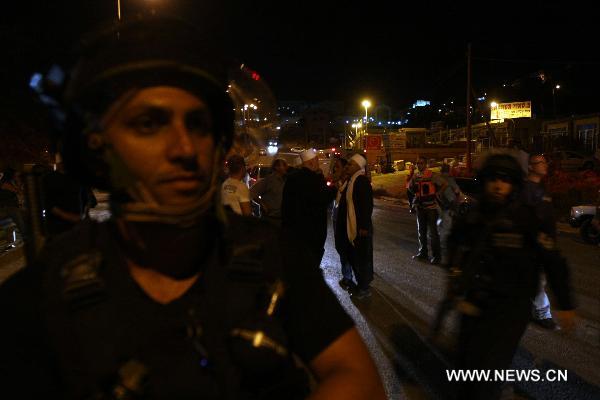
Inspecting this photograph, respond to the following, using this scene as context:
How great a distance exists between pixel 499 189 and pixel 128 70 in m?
3.00

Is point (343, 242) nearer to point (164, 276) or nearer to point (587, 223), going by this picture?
point (164, 276)

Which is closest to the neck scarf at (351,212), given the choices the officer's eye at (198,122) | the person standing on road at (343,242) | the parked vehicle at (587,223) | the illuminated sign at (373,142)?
the person standing on road at (343,242)

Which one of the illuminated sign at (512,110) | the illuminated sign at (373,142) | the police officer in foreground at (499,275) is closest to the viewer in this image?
the police officer in foreground at (499,275)

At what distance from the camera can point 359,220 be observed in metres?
6.93

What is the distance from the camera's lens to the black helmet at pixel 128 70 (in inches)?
48.4

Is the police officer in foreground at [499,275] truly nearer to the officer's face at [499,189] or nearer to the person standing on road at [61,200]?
the officer's face at [499,189]

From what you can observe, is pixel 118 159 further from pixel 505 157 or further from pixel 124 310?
pixel 505 157

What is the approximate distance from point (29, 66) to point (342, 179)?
20.3 feet

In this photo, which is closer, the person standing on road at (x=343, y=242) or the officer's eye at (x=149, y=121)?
the officer's eye at (x=149, y=121)

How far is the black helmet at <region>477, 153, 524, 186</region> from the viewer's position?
11.8 ft

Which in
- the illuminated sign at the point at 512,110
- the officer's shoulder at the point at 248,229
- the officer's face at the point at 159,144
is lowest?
the officer's shoulder at the point at 248,229

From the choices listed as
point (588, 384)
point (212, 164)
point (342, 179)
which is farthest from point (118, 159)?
point (342, 179)

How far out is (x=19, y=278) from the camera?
116 cm

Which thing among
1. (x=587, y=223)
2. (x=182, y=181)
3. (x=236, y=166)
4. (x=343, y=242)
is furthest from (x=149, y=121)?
(x=587, y=223)
